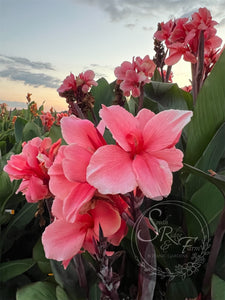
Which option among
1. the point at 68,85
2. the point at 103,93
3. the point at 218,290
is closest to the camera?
the point at 218,290

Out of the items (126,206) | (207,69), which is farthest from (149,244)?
(207,69)

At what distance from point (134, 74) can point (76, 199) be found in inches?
20.2

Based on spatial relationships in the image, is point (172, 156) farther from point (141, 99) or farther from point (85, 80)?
point (85, 80)

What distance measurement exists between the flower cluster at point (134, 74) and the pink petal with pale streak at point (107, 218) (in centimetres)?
46

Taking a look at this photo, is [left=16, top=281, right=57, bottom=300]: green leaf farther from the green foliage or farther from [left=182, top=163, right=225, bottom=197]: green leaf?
[left=182, top=163, right=225, bottom=197]: green leaf

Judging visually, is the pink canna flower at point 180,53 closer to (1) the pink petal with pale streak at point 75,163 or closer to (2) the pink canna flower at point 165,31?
(2) the pink canna flower at point 165,31

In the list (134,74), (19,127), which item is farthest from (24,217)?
(19,127)

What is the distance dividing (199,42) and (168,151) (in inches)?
17.6

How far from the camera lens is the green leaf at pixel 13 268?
0.67m

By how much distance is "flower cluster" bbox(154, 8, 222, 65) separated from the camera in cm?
68

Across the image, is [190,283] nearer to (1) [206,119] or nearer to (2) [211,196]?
(2) [211,196]

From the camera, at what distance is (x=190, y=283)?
19.0 inches

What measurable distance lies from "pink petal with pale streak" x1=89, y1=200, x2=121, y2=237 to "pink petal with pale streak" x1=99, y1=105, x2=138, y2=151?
67 mm

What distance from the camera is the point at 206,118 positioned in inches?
21.5
